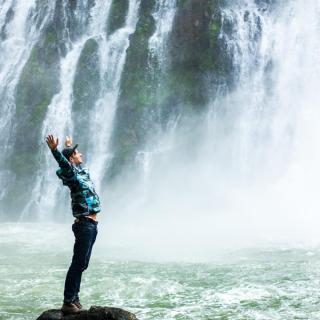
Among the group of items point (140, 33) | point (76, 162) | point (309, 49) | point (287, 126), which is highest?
point (140, 33)

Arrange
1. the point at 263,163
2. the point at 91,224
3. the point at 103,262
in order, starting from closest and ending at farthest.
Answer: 1. the point at 91,224
2. the point at 103,262
3. the point at 263,163

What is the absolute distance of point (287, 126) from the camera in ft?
93.6

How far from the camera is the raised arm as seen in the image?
745 cm

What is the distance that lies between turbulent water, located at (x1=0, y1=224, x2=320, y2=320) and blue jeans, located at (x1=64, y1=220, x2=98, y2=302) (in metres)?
1.60

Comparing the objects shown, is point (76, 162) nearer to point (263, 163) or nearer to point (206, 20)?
point (263, 163)

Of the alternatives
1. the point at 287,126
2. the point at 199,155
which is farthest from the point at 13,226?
the point at 287,126

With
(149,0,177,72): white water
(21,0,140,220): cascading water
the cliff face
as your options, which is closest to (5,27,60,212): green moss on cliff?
the cliff face

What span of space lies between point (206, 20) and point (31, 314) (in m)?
25.3

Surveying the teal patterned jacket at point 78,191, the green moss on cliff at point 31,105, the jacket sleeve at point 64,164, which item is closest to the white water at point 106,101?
the green moss on cliff at point 31,105

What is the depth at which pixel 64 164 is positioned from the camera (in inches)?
302

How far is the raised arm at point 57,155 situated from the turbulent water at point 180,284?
288 centimetres

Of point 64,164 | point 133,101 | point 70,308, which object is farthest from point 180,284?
point 133,101

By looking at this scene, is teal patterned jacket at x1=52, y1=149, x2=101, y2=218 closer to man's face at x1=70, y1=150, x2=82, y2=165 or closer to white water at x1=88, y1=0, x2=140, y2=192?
man's face at x1=70, y1=150, x2=82, y2=165

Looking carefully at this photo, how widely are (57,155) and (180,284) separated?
5.06m
